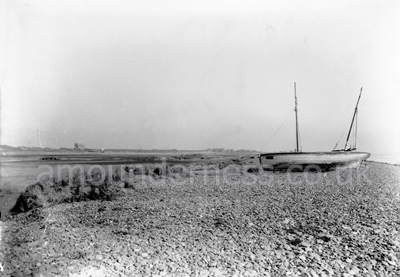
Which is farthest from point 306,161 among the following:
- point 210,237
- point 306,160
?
point 210,237

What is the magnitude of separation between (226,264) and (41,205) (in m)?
10.1

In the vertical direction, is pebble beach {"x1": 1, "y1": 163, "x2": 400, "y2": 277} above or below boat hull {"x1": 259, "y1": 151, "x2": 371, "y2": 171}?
below

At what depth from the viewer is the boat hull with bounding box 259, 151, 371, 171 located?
25453 millimetres

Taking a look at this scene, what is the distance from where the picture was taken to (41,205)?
12578 mm

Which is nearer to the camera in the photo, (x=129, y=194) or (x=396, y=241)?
(x=396, y=241)

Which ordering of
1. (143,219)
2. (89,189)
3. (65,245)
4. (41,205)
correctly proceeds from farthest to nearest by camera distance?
(89,189), (41,205), (143,219), (65,245)

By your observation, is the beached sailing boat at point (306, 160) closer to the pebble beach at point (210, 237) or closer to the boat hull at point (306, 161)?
the boat hull at point (306, 161)

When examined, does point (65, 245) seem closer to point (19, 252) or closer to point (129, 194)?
point (19, 252)

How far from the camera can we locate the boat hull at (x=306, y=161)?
25.5 metres

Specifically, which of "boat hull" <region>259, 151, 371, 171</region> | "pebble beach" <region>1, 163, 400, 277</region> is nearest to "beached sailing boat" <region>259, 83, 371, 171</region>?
"boat hull" <region>259, 151, 371, 171</region>

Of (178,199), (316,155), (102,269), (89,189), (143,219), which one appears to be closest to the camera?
(102,269)

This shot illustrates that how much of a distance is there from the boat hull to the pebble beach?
11.7 m

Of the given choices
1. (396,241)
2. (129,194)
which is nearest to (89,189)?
(129,194)

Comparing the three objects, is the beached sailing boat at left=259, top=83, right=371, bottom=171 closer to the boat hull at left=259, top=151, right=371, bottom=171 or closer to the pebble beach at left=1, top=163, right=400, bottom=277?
the boat hull at left=259, top=151, right=371, bottom=171
